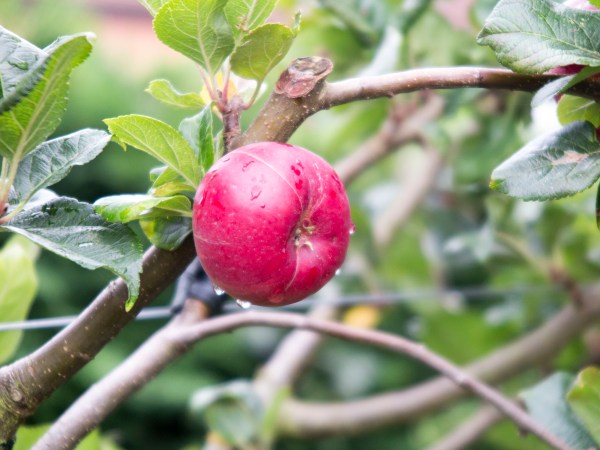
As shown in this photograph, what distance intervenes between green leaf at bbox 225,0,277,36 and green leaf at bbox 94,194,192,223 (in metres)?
0.10

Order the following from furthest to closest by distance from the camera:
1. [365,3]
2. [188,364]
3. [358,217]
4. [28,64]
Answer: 1. [188,364]
2. [358,217]
3. [365,3]
4. [28,64]

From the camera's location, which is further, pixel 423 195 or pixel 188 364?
pixel 188 364

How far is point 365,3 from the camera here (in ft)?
2.91

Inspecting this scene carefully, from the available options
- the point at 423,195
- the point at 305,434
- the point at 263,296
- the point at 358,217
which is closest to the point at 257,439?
the point at 305,434

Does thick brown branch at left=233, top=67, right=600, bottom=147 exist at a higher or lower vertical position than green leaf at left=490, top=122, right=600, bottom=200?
higher

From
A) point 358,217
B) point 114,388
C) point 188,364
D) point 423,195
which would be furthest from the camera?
point 188,364

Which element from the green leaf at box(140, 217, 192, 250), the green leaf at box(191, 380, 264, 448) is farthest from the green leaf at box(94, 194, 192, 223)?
the green leaf at box(191, 380, 264, 448)

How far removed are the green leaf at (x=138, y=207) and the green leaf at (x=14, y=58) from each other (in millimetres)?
74

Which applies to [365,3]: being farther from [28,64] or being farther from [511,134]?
[28,64]

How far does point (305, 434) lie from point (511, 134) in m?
0.51

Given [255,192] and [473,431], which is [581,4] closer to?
[255,192]

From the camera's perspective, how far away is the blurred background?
93cm

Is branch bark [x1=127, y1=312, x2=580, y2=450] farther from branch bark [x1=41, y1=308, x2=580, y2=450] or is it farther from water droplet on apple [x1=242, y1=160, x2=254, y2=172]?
water droplet on apple [x1=242, y1=160, x2=254, y2=172]

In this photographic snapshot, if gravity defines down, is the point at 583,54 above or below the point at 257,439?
above
